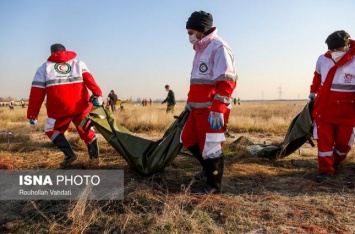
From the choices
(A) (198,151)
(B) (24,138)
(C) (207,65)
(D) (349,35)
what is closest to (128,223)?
(A) (198,151)

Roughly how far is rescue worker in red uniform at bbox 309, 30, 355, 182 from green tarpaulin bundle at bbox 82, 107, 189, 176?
1.85m

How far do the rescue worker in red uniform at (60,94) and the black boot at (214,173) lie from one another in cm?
214

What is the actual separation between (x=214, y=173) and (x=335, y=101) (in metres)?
1.98

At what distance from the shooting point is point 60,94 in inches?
185

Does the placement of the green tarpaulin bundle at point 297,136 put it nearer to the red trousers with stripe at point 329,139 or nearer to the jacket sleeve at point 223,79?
the red trousers with stripe at point 329,139

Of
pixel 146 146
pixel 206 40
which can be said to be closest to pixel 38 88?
pixel 146 146

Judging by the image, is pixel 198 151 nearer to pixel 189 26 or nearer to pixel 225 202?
pixel 225 202

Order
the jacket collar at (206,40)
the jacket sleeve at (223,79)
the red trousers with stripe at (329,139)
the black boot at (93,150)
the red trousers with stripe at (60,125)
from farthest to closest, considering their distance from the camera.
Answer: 1. the black boot at (93,150)
2. the red trousers with stripe at (60,125)
3. the red trousers with stripe at (329,139)
4. the jacket collar at (206,40)
5. the jacket sleeve at (223,79)

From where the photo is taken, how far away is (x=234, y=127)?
10.2 m

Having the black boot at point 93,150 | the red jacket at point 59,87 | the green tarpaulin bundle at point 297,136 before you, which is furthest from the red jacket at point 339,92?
the red jacket at point 59,87

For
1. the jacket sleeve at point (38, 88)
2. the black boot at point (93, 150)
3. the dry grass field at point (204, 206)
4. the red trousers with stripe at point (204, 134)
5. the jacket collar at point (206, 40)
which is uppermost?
the jacket collar at point (206, 40)

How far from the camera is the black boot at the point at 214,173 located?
3.54 m

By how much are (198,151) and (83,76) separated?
2259mm

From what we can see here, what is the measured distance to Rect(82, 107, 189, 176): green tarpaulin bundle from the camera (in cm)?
410
